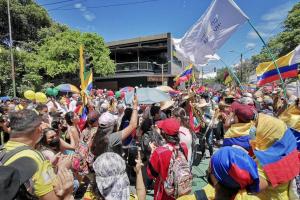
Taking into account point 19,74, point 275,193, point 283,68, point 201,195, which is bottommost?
point 275,193

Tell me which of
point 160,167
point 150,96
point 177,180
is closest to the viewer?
point 177,180

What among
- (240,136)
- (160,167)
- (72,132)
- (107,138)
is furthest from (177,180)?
(72,132)

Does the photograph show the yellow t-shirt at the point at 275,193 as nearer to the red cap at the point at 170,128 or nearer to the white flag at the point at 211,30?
the red cap at the point at 170,128

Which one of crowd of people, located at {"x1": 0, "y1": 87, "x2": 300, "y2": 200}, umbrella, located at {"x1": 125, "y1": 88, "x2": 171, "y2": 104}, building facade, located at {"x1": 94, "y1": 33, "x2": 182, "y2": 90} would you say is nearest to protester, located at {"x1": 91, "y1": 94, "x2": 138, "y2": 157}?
crowd of people, located at {"x1": 0, "y1": 87, "x2": 300, "y2": 200}

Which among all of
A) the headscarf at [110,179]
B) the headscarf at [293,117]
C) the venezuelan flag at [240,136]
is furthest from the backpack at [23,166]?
the headscarf at [293,117]

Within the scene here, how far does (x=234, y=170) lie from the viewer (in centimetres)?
177

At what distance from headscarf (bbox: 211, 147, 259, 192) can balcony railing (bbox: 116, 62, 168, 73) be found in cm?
3425

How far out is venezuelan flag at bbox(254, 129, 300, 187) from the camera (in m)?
2.47

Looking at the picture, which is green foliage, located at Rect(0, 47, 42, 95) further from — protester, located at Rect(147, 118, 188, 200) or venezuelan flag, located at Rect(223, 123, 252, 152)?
venezuelan flag, located at Rect(223, 123, 252, 152)

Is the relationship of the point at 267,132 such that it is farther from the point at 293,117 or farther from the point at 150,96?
the point at 150,96

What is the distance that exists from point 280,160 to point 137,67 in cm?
3401

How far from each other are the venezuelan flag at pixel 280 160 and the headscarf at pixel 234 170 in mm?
683

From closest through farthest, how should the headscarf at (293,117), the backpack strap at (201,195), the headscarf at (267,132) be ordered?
the backpack strap at (201,195) → the headscarf at (267,132) → the headscarf at (293,117)

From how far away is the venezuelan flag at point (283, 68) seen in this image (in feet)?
22.3
